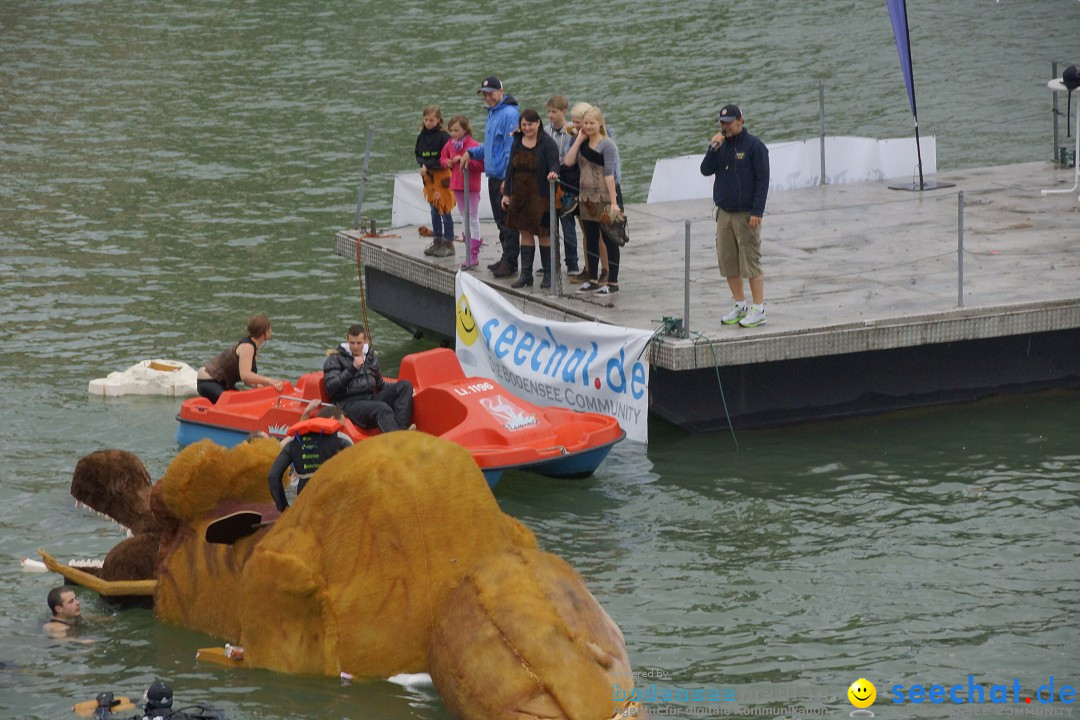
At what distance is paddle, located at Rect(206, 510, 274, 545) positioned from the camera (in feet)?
38.7

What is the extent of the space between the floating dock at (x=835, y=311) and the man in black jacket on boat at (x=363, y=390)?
243 cm

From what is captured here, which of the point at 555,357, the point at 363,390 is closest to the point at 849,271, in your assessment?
the point at 555,357

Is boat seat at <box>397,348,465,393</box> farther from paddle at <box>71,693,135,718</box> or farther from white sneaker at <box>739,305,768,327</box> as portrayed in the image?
paddle at <box>71,693,135,718</box>

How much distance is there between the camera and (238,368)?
16750mm

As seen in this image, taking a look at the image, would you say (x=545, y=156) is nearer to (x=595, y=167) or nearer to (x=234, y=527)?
(x=595, y=167)

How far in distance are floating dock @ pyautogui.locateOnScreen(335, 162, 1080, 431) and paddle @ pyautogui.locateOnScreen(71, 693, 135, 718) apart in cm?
666

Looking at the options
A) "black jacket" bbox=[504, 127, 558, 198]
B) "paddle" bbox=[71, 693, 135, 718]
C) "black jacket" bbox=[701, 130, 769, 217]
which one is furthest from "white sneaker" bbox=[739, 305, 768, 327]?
"paddle" bbox=[71, 693, 135, 718]

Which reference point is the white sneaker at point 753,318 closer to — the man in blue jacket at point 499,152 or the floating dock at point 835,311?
the floating dock at point 835,311

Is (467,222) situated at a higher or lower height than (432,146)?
lower

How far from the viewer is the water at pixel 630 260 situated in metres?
12.1

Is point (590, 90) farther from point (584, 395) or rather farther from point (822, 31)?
point (584, 395)

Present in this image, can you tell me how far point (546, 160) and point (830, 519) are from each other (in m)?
5.01

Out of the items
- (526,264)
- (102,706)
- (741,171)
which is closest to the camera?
(102,706)

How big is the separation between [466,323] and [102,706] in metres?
7.91
